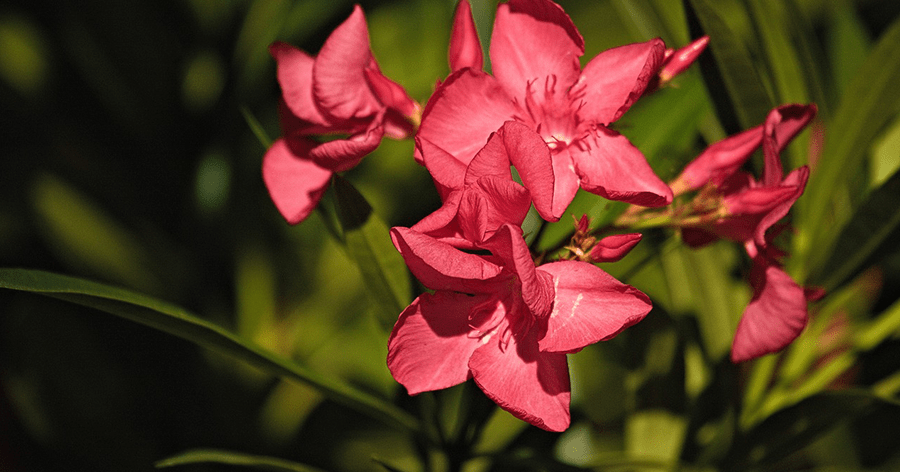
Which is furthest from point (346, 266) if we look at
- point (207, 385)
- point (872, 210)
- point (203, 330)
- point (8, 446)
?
point (872, 210)

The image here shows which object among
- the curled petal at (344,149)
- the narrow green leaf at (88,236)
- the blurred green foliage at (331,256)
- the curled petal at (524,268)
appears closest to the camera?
the curled petal at (524,268)

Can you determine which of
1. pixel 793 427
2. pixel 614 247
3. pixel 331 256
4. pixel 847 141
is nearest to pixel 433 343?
pixel 614 247

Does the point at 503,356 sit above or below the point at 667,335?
above

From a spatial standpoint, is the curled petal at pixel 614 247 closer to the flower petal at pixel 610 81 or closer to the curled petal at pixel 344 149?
the flower petal at pixel 610 81

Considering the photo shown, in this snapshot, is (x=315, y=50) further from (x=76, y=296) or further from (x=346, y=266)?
(x=76, y=296)

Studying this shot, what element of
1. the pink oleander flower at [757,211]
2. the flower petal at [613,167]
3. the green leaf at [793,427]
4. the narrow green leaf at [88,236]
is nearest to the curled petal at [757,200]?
the pink oleander flower at [757,211]

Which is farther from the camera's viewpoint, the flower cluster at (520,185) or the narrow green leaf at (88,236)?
the narrow green leaf at (88,236)

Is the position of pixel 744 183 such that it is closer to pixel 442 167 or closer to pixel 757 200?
pixel 757 200
